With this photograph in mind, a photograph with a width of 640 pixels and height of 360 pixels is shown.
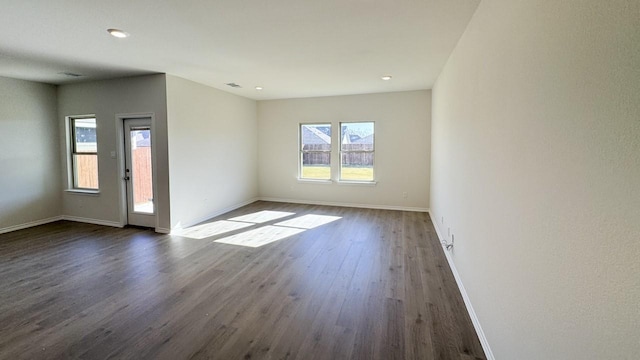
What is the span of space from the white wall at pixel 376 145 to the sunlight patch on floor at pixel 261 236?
7.49ft

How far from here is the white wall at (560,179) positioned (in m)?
0.83

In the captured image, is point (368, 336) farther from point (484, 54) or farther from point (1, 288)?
point (1, 288)

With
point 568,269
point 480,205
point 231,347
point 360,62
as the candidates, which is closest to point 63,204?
point 231,347

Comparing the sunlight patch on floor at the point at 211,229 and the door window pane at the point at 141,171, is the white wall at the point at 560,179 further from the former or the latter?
the door window pane at the point at 141,171

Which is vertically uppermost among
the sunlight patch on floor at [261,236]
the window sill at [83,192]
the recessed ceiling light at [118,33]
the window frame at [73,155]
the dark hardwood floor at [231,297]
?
the recessed ceiling light at [118,33]

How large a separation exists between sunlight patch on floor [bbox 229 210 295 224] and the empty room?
0.08 metres

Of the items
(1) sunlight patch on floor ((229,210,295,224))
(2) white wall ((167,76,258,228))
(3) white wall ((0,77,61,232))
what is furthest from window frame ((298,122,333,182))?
(3) white wall ((0,77,61,232))

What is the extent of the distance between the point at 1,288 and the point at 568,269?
4.71 metres

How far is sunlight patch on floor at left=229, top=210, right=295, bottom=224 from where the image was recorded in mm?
5724

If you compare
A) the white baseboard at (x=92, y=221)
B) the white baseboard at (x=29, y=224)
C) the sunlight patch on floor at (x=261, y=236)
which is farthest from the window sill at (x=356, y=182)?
the white baseboard at (x=29, y=224)

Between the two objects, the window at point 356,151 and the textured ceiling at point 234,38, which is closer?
the textured ceiling at point 234,38

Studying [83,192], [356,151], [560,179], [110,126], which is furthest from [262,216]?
[560,179]

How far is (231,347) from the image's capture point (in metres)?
2.10

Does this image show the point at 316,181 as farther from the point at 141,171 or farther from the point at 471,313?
the point at 471,313
